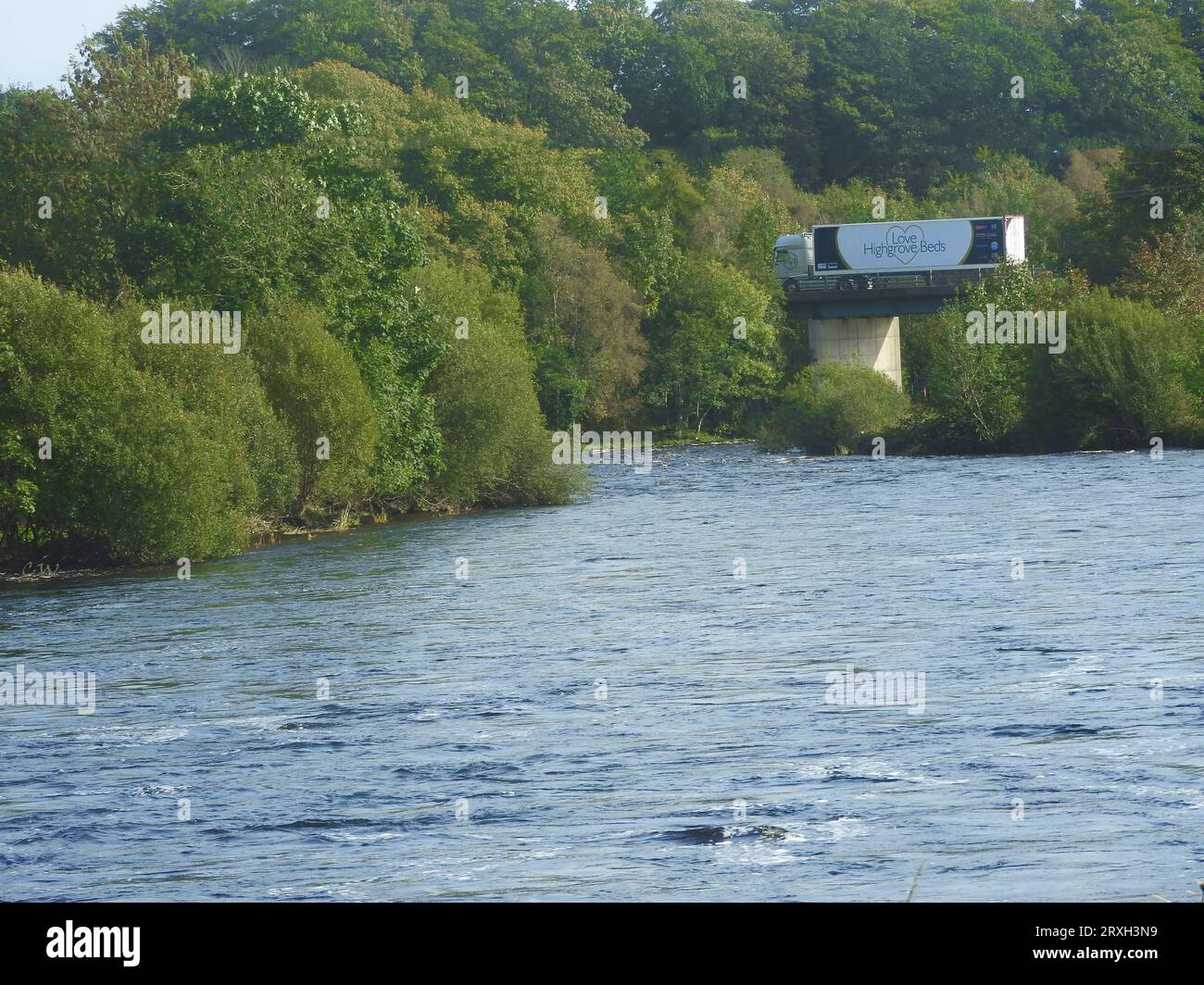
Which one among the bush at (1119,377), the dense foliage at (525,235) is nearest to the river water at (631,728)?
the dense foliage at (525,235)

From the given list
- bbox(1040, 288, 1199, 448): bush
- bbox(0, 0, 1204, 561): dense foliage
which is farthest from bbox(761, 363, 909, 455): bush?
bbox(1040, 288, 1199, 448): bush

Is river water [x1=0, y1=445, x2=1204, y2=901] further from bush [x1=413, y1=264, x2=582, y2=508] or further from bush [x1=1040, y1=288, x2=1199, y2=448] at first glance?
bush [x1=1040, y1=288, x2=1199, y2=448]

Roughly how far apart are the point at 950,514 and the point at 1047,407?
24653 mm

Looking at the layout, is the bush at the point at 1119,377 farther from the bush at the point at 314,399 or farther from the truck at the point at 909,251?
the bush at the point at 314,399

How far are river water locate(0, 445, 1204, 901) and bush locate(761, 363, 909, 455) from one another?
3698cm

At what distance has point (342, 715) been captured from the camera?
838 inches

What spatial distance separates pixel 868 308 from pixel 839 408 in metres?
21.1

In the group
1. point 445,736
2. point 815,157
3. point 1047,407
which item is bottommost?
point 445,736

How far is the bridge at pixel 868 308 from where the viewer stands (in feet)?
309

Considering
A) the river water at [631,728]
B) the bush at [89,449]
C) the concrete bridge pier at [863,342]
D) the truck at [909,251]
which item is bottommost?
the river water at [631,728]

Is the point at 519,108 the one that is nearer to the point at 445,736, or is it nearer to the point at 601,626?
the point at 601,626

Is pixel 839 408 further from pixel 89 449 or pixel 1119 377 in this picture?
pixel 89 449
